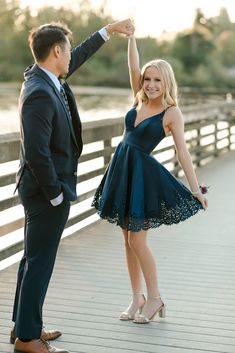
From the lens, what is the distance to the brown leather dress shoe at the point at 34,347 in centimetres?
398

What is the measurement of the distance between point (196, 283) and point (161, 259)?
0.77 m

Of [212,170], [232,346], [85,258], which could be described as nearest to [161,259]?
[85,258]

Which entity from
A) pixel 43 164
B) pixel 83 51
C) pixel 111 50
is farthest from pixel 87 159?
pixel 111 50

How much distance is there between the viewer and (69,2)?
8675cm

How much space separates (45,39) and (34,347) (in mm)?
1426

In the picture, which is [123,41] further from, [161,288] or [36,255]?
[36,255]

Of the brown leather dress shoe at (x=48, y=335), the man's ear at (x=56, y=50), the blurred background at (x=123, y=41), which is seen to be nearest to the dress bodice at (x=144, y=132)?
the man's ear at (x=56, y=50)

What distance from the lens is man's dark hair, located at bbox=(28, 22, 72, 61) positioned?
380 centimetres

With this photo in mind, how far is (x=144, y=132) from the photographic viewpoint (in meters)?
4.53

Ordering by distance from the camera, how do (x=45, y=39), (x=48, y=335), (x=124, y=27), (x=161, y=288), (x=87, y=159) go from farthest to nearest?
1. (x=87, y=159)
2. (x=161, y=288)
3. (x=124, y=27)
4. (x=48, y=335)
5. (x=45, y=39)

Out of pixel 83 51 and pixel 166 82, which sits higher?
pixel 83 51

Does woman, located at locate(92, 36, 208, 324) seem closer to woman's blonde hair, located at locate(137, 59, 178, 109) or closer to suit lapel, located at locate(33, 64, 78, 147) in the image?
woman's blonde hair, located at locate(137, 59, 178, 109)

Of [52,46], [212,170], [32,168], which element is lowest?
[212,170]

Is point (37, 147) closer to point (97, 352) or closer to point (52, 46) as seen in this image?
point (52, 46)
